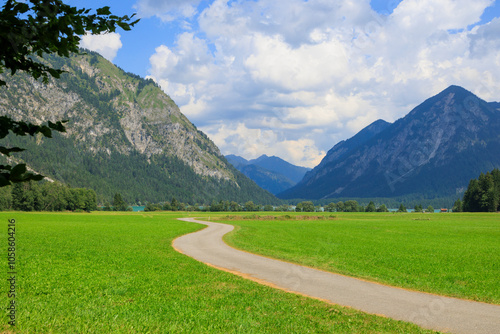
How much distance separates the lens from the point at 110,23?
4.59 meters

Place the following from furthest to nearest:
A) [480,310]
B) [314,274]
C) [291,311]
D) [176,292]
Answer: [314,274] < [176,292] < [480,310] < [291,311]

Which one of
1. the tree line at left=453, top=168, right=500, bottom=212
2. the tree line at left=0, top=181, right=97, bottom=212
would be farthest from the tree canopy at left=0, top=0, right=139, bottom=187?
the tree line at left=453, top=168, right=500, bottom=212

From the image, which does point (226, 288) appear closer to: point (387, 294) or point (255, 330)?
point (255, 330)

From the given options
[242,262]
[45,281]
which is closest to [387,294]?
[242,262]

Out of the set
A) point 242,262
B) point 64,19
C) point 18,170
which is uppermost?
point 64,19

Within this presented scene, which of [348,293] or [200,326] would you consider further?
[348,293]

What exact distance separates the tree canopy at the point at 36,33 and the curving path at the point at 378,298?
13377 mm

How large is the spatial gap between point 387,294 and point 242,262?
39.6 ft

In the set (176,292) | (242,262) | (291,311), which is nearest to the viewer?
(291,311)

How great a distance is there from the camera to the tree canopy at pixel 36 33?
12.2ft

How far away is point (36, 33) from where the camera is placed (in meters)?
3.97

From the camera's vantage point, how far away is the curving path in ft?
43.4

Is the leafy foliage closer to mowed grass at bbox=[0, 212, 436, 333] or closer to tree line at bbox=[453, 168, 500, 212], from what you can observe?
tree line at bbox=[453, 168, 500, 212]

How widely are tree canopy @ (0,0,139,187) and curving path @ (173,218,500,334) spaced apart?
13.4 meters
